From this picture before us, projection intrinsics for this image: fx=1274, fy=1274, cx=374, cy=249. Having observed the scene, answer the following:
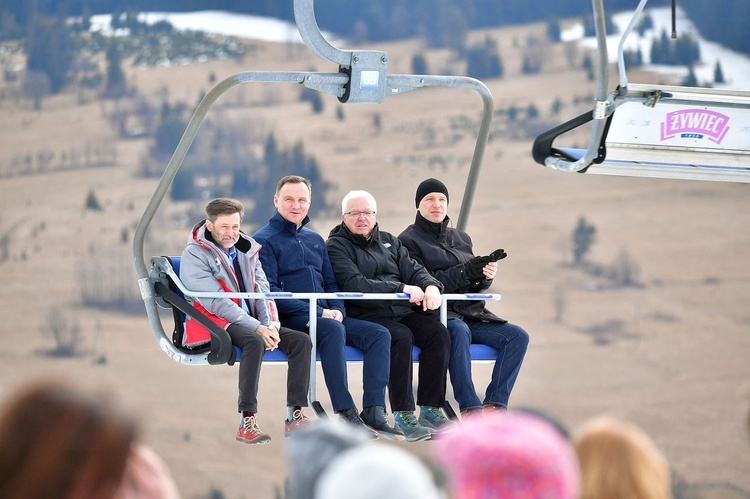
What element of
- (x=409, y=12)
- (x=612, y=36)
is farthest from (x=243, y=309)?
(x=409, y=12)

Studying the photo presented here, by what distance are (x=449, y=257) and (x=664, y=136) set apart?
1.29 m

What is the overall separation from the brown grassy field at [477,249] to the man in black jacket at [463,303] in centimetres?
5036

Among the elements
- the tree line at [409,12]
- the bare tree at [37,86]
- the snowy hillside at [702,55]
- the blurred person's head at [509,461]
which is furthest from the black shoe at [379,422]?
the tree line at [409,12]

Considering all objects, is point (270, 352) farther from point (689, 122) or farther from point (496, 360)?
point (689, 122)

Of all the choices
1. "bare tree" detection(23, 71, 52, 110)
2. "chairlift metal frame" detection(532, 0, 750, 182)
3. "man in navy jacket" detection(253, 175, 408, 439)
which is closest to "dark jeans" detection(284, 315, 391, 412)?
"man in navy jacket" detection(253, 175, 408, 439)

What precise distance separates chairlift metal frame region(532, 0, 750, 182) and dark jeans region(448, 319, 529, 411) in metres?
0.90

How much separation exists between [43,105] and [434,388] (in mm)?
61503

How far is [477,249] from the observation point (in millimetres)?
65688

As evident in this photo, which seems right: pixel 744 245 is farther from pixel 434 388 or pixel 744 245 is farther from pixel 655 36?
pixel 434 388

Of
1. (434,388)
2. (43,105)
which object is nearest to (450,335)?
(434,388)

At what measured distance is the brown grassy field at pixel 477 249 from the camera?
2297 inches

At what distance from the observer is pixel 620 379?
60.9 metres

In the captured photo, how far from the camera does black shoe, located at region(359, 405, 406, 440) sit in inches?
201

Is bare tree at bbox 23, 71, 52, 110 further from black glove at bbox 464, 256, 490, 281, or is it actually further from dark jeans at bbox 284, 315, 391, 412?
dark jeans at bbox 284, 315, 391, 412
